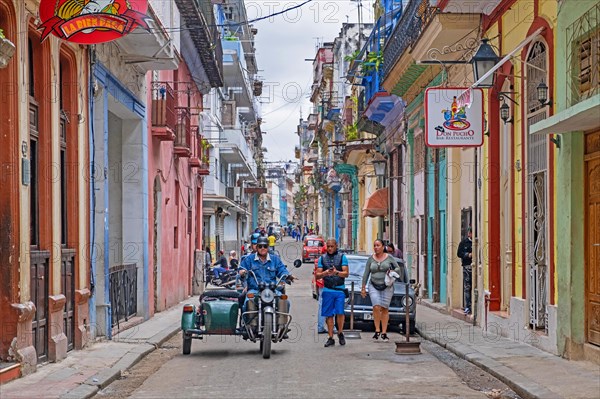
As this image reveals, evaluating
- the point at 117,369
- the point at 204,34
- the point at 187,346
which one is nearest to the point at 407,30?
the point at 204,34

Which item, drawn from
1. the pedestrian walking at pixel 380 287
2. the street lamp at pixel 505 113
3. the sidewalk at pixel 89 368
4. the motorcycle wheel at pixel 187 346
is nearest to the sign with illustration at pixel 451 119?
the street lamp at pixel 505 113

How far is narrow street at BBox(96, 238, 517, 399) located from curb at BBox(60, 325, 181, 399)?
97mm

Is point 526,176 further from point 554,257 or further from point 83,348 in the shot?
point 83,348

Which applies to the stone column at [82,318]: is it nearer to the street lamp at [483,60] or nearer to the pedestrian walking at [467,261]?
the street lamp at [483,60]

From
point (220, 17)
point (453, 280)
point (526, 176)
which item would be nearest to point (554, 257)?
point (526, 176)

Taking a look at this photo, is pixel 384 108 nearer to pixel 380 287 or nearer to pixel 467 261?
pixel 467 261

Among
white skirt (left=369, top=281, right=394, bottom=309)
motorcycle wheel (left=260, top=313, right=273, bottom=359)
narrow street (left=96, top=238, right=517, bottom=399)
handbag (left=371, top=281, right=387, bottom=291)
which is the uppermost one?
→ handbag (left=371, top=281, right=387, bottom=291)

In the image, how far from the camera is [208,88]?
32125 millimetres

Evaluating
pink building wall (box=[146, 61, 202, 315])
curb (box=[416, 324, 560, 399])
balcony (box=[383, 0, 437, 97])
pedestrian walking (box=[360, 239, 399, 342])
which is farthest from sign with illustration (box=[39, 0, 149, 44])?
pink building wall (box=[146, 61, 202, 315])

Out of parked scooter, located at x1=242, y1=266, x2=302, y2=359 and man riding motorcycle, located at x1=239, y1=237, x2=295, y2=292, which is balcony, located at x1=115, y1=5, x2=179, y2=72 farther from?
parked scooter, located at x1=242, y1=266, x2=302, y2=359

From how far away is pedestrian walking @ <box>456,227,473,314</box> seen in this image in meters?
18.9

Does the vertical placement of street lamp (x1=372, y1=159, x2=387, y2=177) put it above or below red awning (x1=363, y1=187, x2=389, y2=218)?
above

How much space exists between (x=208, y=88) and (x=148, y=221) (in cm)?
1293

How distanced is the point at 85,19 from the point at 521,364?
22.6ft
